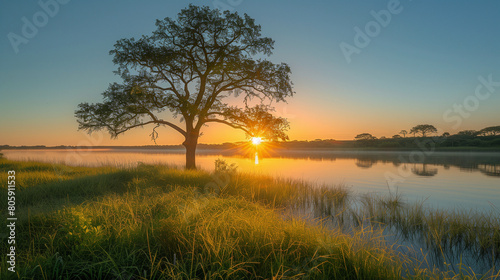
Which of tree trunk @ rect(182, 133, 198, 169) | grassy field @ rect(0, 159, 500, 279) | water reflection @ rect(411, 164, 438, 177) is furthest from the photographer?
water reflection @ rect(411, 164, 438, 177)

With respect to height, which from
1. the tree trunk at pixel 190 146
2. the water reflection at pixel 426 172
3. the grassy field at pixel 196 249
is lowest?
the water reflection at pixel 426 172

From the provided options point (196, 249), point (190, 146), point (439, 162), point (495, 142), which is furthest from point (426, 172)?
point (495, 142)

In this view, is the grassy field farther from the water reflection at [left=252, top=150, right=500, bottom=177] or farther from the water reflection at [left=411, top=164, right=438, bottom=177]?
the water reflection at [left=252, top=150, right=500, bottom=177]

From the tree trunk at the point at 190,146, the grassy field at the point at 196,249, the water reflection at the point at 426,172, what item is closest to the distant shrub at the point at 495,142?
the water reflection at the point at 426,172

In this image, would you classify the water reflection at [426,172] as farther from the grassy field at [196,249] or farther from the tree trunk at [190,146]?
the tree trunk at [190,146]

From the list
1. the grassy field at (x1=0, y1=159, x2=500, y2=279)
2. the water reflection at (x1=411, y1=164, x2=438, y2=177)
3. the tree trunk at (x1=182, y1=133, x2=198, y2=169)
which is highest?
the tree trunk at (x1=182, y1=133, x2=198, y2=169)

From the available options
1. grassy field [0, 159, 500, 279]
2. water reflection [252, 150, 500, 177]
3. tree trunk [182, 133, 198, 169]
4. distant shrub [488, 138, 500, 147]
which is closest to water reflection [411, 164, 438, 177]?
water reflection [252, 150, 500, 177]

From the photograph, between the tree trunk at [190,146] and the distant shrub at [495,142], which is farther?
the distant shrub at [495,142]

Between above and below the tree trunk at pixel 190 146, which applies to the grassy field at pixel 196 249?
below

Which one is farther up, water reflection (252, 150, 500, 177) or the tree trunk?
the tree trunk

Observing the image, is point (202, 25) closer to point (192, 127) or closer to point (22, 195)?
point (192, 127)

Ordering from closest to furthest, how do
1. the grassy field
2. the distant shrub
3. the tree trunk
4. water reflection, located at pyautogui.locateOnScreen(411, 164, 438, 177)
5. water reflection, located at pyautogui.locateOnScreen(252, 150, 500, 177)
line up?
the grassy field
the tree trunk
water reflection, located at pyautogui.locateOnScreen(411, 164, 438, 177)
water reflection, located at pyautogui.locateOnScreen(252, 150, 500, 177)
the distant shrub

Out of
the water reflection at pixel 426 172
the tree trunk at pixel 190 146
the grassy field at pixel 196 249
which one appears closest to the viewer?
the grassy field at pixel 196 249

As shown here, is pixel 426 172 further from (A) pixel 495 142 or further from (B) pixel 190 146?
(A) pixel 495 142
